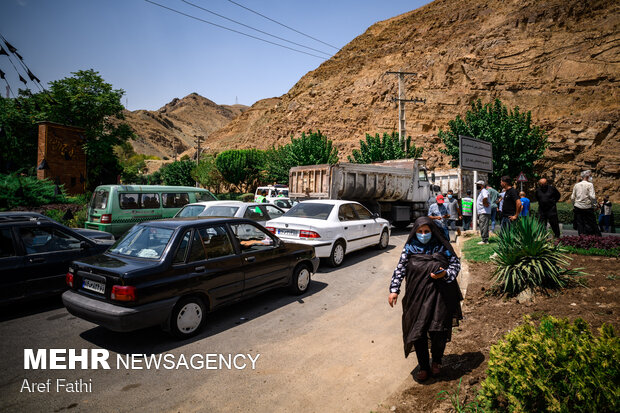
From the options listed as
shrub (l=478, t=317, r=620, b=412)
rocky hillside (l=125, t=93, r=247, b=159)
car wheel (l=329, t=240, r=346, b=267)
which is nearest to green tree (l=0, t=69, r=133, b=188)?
car wheel (l=329, t=240, r=346, b=267)

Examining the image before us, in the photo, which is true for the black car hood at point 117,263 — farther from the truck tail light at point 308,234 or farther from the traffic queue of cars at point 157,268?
the truck tail light at point 308,234

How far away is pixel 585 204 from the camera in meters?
8.12

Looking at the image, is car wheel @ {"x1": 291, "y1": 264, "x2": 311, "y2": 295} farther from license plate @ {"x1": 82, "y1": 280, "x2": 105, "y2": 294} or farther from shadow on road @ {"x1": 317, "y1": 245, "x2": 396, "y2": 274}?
license plate @ {"x1": 82, "y1": 280, "x2": 105, "y2": 294}

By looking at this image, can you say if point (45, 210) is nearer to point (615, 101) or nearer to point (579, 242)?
point (579, 242)

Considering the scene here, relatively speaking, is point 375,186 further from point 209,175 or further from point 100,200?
point 209,175

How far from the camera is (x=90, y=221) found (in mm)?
10391

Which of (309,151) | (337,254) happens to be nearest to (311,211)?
(337,254)

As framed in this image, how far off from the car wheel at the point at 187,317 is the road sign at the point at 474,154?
9.34 meters

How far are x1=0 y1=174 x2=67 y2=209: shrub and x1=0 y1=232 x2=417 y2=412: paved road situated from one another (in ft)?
32.6

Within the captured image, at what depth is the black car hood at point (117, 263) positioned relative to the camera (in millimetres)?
3989

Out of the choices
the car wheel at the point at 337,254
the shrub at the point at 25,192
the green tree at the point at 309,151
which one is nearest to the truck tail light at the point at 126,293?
the car wheel at the point at 337,254

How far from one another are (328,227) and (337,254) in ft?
2.75

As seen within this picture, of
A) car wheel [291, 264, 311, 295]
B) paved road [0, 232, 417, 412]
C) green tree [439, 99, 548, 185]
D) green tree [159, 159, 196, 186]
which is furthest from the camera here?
green tree [159, 159, 196, 186]

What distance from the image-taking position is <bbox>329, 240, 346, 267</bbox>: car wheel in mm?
8141
